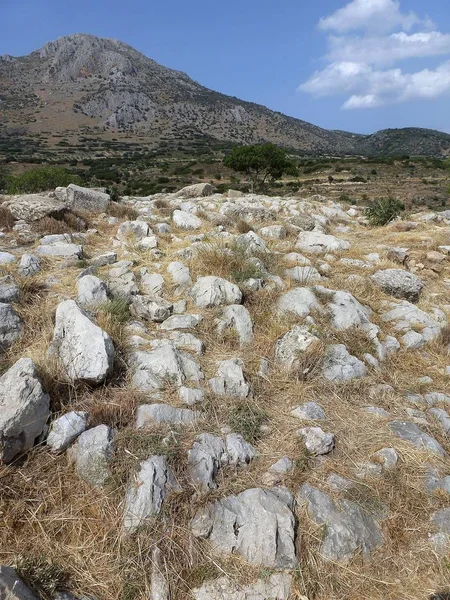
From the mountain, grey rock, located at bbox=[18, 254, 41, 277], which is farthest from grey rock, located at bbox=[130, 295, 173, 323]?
the mountain

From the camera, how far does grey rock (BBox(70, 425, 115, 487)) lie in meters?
2.67

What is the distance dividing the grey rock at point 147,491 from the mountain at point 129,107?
334 ft

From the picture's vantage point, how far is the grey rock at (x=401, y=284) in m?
5.82

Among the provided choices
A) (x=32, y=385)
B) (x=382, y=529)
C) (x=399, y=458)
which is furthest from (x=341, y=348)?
(x=32, y=385)

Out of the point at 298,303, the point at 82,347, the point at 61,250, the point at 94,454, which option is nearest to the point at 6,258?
the point at 61,250

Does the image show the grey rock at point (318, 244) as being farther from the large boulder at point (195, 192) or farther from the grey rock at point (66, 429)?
the large boulder at point (195, 192)

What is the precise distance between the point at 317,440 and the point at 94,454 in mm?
1663

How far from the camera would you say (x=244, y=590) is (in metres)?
2.23

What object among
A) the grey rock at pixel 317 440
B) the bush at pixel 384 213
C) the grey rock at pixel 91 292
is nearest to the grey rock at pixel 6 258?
the grey rock at pixel 91 292

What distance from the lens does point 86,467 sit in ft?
8.88

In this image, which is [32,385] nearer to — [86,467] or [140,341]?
[86,467]

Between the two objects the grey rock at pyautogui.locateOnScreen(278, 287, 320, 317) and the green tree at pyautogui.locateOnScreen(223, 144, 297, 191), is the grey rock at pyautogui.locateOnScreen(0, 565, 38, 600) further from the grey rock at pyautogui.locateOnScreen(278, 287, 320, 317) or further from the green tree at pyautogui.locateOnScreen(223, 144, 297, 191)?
the green tree at pyautogui.locateOnScreen(223, 144, 297, 191)

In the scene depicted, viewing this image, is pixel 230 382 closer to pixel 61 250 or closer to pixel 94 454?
pixel 94 454

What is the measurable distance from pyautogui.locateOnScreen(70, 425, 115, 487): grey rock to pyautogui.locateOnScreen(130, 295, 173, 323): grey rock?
1.69 meters
